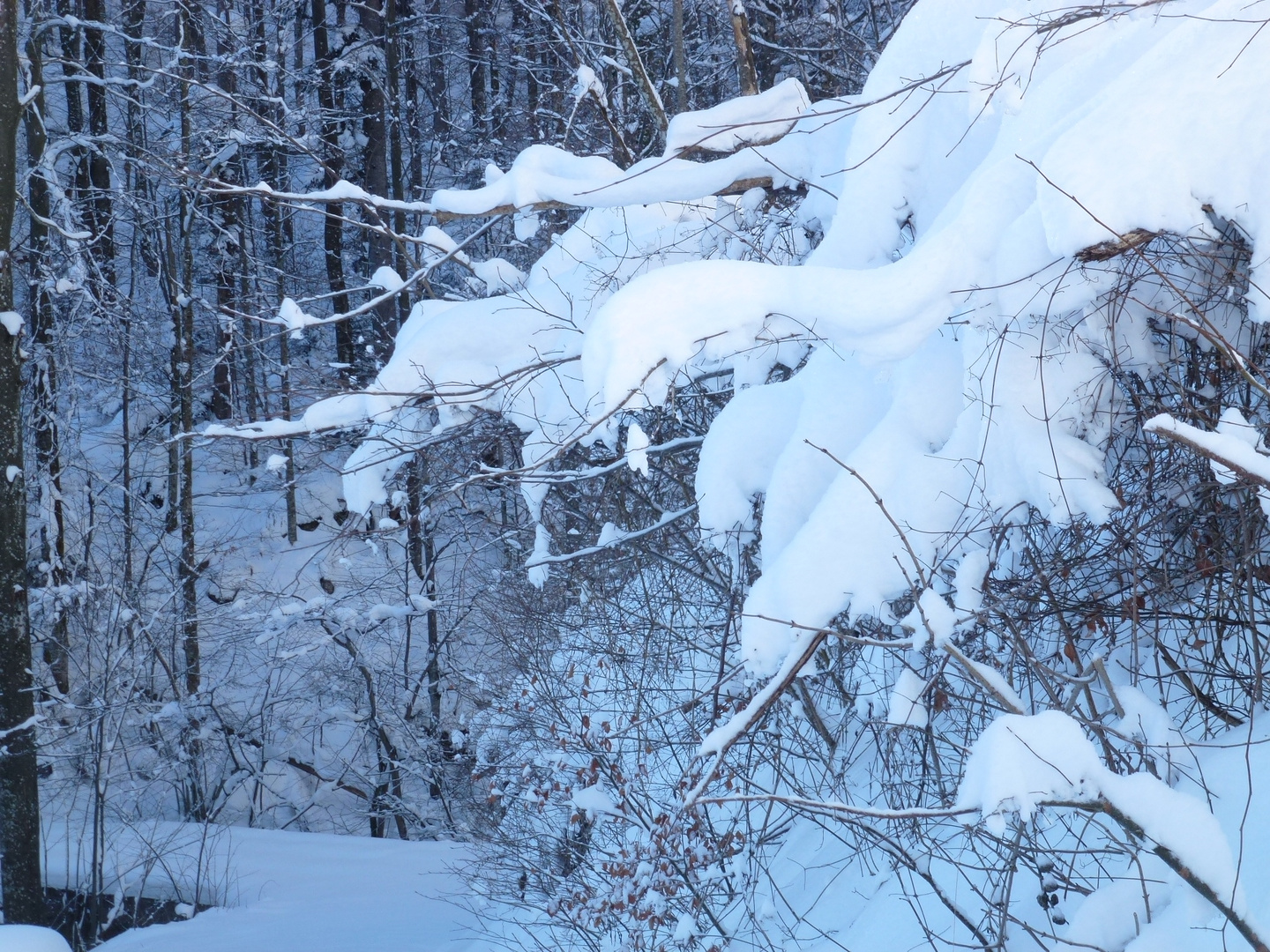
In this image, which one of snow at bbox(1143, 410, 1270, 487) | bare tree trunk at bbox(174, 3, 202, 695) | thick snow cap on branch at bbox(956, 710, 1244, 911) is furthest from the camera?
bare tree trunk at bbox(174, 3, 202, 695)

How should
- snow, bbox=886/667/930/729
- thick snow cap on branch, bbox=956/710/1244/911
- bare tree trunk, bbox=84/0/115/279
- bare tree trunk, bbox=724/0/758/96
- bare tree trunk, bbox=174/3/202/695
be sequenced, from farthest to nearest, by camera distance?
bare tree trunk, bbox=174/3/202/695
bare tree trunk, bbox=84/0/115/279
bare tree trunk, bbox=724/0/758/96
snow, bbox=886/667/930/729
thick snow cap on branch, bbox=956/710/1244/911

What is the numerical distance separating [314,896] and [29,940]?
3622mm

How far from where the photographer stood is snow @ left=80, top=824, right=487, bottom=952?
7918 millimetres

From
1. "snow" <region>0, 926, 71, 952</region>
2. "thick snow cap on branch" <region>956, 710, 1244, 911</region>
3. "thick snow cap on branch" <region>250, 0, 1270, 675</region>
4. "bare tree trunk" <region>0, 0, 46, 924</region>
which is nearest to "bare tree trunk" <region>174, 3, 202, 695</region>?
"bare tree trunk" <region>0, 0, 46, 924</region>

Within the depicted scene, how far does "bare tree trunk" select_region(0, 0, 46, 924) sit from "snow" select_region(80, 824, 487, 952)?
92cm

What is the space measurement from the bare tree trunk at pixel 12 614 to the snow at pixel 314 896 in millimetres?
919

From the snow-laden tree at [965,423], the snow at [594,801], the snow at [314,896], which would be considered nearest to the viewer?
the snow-laden tree at [965,423]

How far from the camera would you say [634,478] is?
22.3 feet

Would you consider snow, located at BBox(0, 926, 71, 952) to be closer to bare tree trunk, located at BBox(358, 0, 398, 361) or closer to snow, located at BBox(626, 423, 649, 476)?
snow, located at BBox(626, 423, 649, 476)

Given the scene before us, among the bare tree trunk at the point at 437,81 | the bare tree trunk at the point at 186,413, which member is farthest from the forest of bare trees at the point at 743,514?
the bare tree trunk at the point at 437,81

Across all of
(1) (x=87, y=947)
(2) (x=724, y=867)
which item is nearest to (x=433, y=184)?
(1) (x=87, y=947)

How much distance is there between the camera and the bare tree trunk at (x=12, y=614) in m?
7.82

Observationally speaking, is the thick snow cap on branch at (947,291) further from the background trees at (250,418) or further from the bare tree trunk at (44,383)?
A: the bare tree trunk at (44,383)

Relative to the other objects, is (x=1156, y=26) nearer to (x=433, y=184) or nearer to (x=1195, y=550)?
(x=1195, y=550)
